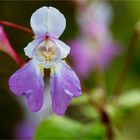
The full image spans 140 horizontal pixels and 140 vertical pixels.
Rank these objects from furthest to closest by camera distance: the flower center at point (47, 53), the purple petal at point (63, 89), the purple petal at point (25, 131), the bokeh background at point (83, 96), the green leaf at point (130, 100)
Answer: the purple petal at point (25, 131) < the green leaf at point (130, 100) < the bokeh background at point (83, 96) < the flower center at point (47, 53) < the purple petal at point (63, 89)

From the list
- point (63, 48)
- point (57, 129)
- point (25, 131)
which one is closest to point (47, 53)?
point (63, 48)

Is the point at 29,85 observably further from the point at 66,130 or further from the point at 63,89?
the point at 66,130

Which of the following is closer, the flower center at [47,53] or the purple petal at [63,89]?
the purple petal at [63,89]

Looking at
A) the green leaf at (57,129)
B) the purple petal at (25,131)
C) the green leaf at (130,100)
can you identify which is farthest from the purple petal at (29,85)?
the purple petal at (25,131)

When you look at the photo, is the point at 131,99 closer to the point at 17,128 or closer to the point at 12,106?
the point at 17,128

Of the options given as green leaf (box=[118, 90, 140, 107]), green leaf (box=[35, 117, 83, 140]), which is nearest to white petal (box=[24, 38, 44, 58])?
green leaf (box=[35, 117, 83, 140])

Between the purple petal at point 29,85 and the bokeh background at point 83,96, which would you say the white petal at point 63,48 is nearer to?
the purple petal at point 29,85
